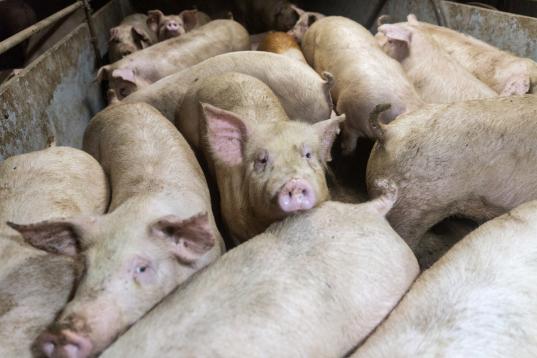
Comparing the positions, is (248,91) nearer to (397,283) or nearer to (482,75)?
(397,283)

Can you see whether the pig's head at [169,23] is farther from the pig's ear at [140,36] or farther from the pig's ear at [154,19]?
the pig's ear at [140,36]

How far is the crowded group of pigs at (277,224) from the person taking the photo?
5.45 ft

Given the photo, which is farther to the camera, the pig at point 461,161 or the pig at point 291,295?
the pig at point 461,161

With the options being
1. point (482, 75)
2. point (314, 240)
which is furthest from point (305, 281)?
point (482, 75)

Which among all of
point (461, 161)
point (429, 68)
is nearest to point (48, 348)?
point (461, 161)

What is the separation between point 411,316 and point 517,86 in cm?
249

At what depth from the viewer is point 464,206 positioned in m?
2.64

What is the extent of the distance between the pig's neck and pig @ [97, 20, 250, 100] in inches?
65.5

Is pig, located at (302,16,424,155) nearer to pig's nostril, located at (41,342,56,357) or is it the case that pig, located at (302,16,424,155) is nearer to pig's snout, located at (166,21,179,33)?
pig's snout, located at (166,21,179,33)

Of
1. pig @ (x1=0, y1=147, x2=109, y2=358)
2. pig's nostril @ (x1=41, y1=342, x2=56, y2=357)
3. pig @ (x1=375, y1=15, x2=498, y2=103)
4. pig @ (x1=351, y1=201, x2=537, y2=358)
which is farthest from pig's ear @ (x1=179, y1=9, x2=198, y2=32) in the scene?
pig's nostril @ (x1=41, y1=342, x2=56, y2=357)

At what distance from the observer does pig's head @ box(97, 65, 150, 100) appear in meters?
4.11

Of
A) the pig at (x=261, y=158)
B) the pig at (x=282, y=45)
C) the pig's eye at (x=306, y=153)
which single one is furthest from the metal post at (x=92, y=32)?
the pig's eye at (x=306, y=153)

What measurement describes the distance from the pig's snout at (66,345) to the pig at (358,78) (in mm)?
2458

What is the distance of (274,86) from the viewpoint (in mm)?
3705
